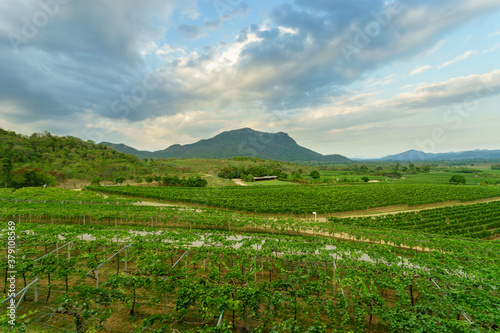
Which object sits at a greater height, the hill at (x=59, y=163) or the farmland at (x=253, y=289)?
the hill at (x=59, y=163)

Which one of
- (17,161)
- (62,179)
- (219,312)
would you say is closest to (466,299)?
(219,312)

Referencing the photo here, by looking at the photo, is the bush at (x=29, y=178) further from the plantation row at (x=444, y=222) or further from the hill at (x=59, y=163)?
the plantation row at (x=444, y=222)

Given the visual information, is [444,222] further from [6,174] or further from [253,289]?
[6,174]

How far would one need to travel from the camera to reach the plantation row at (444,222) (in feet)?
84.2

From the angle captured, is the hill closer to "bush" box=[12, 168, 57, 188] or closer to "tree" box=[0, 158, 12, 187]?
"bush" box=[12, 168, 57, 188]

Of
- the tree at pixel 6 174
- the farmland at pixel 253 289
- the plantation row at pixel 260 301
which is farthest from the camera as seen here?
the tree at pixel 6 174

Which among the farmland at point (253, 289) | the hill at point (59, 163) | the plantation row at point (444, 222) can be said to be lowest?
the plantation row at point (444, 222)

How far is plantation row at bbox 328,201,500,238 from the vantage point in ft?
84.2

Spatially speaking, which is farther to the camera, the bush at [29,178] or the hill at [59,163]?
the hill at [59,163]

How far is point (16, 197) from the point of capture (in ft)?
111

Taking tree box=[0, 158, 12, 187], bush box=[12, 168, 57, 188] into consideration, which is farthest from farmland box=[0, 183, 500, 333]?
tree box=[0, 158, 12, 187]

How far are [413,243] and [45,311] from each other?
26557mm

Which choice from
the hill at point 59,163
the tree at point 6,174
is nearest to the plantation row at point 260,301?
the tree at point 6,174

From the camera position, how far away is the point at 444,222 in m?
29.0
